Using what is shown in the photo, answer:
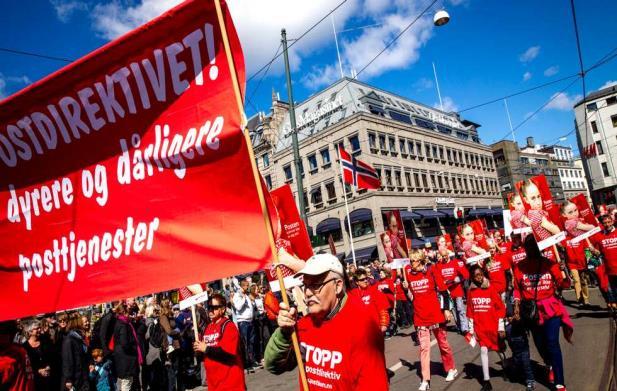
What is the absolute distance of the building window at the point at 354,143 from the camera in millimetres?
34062

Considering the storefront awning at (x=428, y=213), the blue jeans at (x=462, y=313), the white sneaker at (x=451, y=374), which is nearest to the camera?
the white sneaker at (x=451, y=374)

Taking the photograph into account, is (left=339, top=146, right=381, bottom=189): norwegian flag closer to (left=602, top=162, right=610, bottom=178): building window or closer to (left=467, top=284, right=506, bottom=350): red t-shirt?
(left=467, top=284, right=506, bottom=350): red t-shirt

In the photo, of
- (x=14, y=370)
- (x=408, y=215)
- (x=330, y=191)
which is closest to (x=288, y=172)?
(x=330, y=191)

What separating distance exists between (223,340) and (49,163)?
2888 millimetres

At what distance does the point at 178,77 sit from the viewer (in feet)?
9.11

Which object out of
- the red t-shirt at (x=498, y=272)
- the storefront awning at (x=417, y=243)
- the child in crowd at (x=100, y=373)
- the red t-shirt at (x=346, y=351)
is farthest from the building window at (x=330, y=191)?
the red t-shirt at (x=346, y=351)

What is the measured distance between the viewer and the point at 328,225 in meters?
34.7

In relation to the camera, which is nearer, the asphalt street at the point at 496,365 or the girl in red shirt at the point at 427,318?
the asphalt street at the point at 496,365

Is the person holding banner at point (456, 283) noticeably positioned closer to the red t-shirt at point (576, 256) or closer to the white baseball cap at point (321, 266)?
the red t-shirt at point (576, 256)

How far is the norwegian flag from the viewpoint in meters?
16.8

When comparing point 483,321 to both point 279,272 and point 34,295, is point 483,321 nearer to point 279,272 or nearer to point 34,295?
point 279,272

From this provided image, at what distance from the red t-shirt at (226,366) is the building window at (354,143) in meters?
30.0

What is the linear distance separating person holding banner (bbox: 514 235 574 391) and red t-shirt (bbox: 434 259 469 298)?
4.10 m

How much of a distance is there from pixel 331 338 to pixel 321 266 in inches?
18.1
